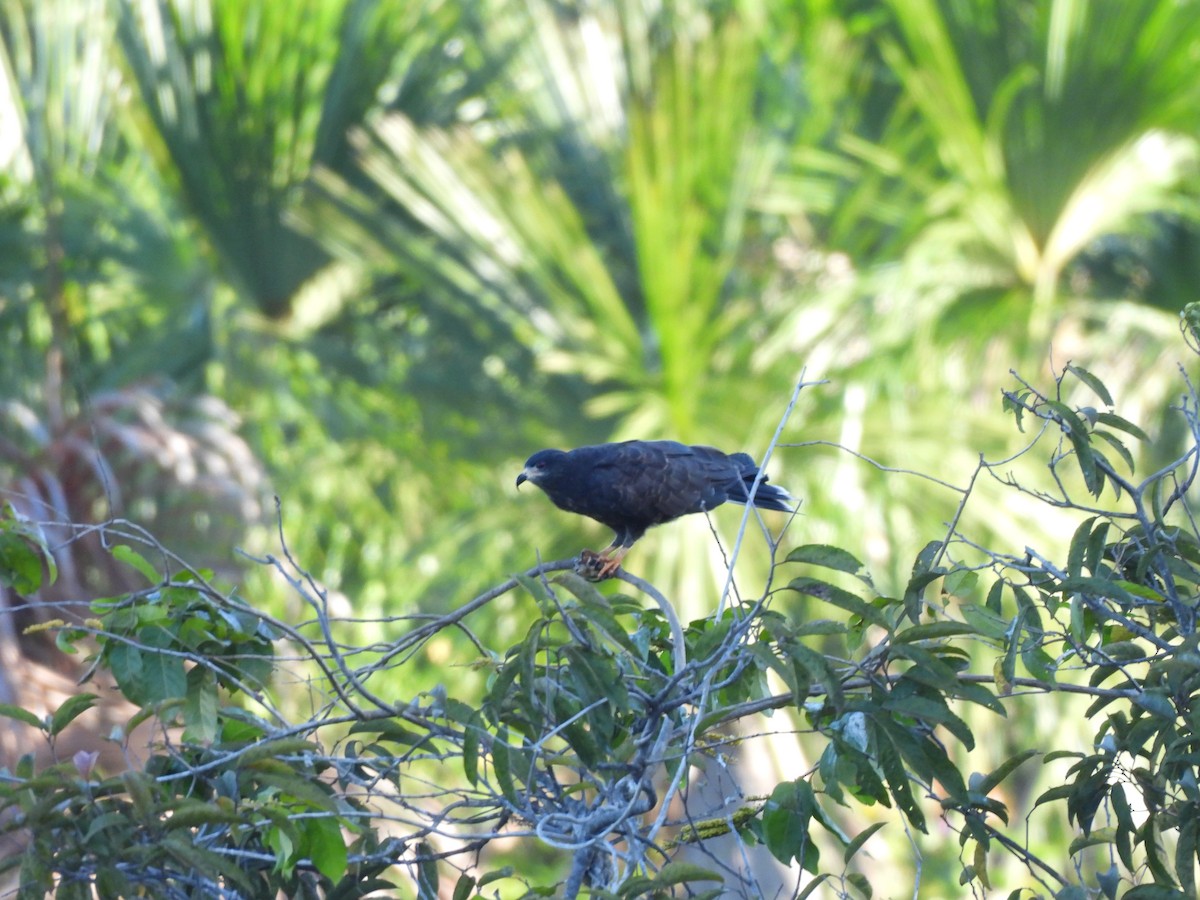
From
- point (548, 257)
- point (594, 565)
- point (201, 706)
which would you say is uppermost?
point (548, 257)

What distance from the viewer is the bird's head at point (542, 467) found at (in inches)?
145

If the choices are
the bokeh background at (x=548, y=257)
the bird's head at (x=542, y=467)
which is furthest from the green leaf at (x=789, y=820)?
the bokeh background at (x=548, y=257)

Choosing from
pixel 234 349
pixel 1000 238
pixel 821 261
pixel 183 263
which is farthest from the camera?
pixel 183 263

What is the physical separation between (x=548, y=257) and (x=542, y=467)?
2.79 meters

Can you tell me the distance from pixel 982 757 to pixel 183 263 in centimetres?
551

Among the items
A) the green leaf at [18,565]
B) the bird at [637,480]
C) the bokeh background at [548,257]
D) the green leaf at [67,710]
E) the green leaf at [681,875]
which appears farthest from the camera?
the bokeh background at [548,257]

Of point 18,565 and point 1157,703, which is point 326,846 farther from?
point 1157,703

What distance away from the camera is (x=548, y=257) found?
6.31 m

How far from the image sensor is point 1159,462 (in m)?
6.48

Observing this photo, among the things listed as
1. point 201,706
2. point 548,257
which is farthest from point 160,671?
point 548,257

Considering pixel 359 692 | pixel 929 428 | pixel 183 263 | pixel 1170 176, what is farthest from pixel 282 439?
pixel 359 692

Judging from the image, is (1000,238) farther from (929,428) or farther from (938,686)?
(938,686)

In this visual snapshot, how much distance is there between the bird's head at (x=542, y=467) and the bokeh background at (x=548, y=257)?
1813 millimetres

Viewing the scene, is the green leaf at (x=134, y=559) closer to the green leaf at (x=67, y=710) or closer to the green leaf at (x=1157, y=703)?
the green leaf at (x=67, y=710)
